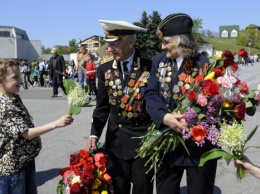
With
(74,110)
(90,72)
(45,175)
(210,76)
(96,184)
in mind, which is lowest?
(45,175)

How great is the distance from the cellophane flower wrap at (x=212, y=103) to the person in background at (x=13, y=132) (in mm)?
837

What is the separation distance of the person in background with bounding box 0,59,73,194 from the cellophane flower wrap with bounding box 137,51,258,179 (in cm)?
84

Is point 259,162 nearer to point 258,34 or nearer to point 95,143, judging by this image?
point 95,143

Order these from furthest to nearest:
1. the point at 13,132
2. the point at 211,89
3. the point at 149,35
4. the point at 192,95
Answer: the point at 149,35, the point at 13,132, the point at 192,95, the point at 211,89

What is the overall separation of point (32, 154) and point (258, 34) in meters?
120

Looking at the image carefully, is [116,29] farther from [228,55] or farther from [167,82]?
[228,55]

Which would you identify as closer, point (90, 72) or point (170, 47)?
point (170, 47)

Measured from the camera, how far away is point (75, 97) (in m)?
2.68

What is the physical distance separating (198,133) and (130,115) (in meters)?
0.75

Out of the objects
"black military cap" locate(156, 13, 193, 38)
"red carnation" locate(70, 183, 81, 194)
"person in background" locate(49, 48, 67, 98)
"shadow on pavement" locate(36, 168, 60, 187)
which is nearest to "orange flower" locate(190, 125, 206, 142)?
"black military cap" locate(156, 13, 193, 38)

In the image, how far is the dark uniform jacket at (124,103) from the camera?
9.39 ft

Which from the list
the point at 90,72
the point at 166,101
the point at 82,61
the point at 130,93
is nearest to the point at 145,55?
the point at 130,93

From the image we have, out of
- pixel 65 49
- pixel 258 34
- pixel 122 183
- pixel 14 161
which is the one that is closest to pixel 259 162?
pixel 122 183

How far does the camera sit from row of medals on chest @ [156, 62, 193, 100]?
8.30 ft
